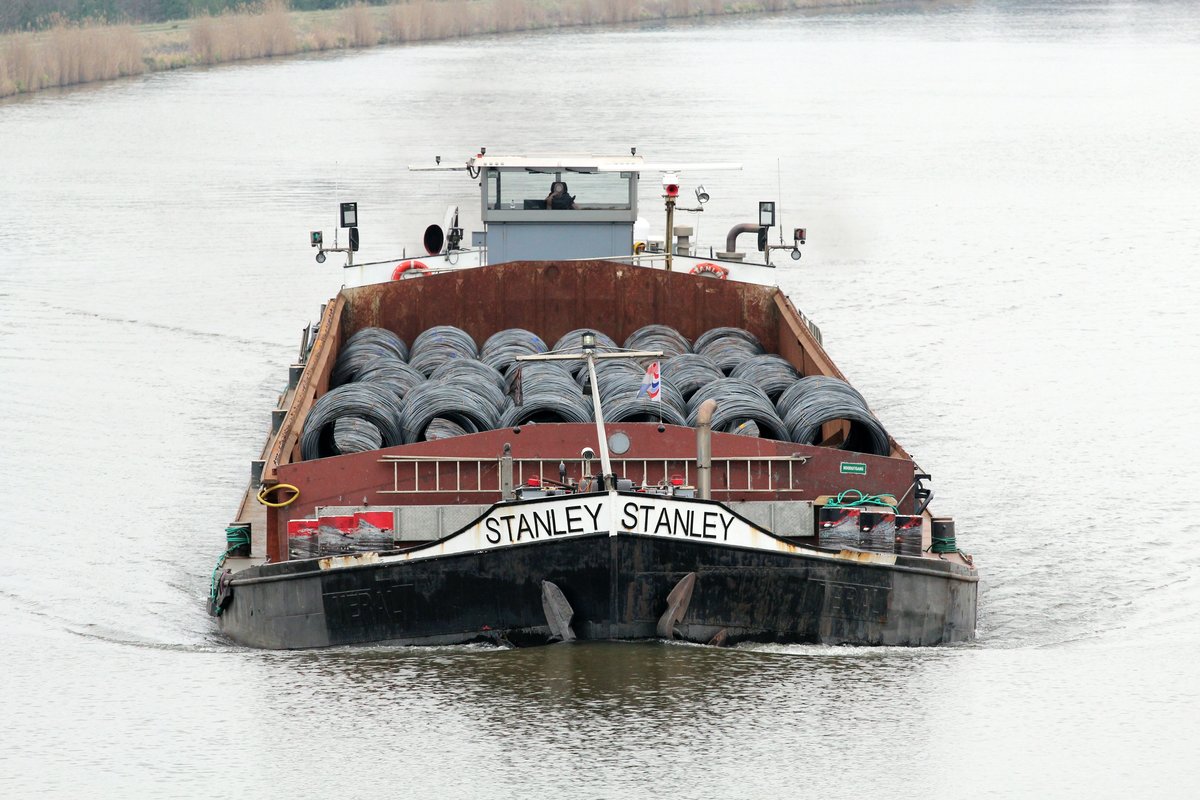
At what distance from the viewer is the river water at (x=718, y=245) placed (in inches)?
473

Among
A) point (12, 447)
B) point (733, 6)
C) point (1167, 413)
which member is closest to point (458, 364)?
point (12, 447)

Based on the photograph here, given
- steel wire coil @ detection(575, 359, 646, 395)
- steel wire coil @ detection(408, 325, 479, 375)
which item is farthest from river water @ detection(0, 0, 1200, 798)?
steel wire coil @ detection(575, 359, 646, 395)

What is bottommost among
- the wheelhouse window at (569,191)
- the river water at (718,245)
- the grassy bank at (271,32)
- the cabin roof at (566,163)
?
the river water at (718,245)

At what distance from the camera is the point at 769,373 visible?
16.6 meters

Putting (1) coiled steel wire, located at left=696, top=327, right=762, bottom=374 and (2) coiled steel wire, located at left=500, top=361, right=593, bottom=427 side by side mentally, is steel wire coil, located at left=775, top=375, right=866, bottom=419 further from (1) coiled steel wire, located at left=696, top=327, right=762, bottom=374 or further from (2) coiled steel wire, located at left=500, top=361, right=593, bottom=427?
(1) coiled steel wire, located at left=696, top=327, right=762, bottom=374

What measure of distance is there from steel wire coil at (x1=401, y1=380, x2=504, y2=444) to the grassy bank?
4369 cm

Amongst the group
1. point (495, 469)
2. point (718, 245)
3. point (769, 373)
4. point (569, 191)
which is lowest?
point (495, 469)

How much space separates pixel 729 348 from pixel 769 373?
147 cm

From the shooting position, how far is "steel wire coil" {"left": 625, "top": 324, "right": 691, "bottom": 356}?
18.2m

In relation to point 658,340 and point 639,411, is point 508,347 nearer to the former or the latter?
point 658,340

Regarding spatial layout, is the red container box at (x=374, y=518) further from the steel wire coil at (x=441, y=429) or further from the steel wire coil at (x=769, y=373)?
the steel wire coil at (x=769, y=373)

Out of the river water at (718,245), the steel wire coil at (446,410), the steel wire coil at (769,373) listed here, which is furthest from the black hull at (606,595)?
the steel wire coil at (769,373)

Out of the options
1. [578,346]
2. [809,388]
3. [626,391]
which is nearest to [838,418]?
[809,388]

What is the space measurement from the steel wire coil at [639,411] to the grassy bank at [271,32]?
44.6m
